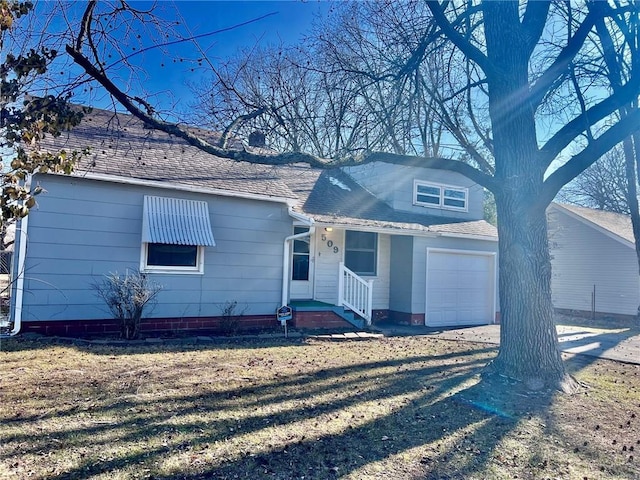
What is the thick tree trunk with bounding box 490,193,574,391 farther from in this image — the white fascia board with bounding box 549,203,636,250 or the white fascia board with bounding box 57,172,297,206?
the white fascia board with bounding box 549,203,636,250

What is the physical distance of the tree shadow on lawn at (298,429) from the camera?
373cm

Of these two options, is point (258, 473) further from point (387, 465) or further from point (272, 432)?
point (387, 465)

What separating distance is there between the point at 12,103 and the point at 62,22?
6.11ft

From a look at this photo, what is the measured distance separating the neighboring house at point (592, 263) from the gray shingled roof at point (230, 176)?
7416 millimetres

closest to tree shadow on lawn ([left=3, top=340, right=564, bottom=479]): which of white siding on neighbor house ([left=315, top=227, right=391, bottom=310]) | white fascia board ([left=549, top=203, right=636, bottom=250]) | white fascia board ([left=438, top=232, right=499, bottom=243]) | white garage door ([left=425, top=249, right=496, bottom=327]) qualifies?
white siding on neighbor house ([left=315, top=227, right=391, bottom=310])

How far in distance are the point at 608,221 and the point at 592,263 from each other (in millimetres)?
2867


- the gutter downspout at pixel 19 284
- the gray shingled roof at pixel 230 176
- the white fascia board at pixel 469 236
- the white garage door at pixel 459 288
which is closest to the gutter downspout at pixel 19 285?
the gutter downspout at pixel 19 284

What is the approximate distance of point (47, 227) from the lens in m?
8.62

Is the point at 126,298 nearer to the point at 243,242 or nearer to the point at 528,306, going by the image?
the point at 243,242

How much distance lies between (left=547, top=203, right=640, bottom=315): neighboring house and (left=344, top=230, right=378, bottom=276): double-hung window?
33.1 ft

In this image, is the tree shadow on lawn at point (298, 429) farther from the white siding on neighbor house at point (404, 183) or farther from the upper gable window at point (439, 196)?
the upper gable window at point (439, 196)

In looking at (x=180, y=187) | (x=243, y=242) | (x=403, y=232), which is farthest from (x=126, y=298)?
(x=403, y=232)

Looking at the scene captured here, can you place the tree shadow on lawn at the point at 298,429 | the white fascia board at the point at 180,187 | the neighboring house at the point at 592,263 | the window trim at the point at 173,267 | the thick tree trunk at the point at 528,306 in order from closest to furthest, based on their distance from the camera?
the tree shadow on lawn at the point at 298,429
the thick tree trunk at the point at 528,306
the white fascia board at the point at 180,187
the window trim at the point at 173,267
the neighboring house at the point at 592,263

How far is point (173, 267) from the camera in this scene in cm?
992
